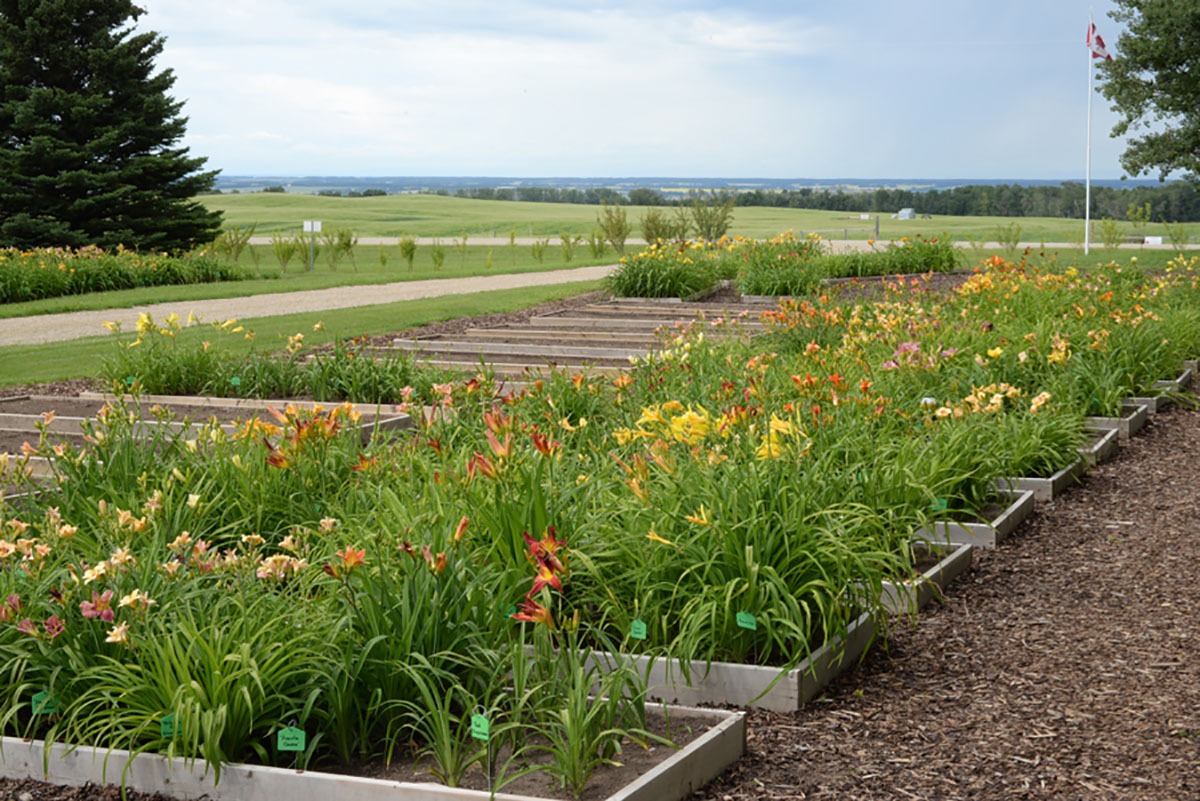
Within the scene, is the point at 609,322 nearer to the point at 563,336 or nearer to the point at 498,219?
the point at 563,336

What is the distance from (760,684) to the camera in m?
3.49

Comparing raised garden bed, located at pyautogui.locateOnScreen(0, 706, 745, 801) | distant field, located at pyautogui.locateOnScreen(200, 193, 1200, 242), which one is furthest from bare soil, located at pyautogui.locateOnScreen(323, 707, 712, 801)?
distant field, located at pyautogui.locateOnScreen(200, 193, 1200, 242)

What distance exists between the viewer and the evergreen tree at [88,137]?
22625 mm

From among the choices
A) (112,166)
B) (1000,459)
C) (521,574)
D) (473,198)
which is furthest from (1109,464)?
(473,198)

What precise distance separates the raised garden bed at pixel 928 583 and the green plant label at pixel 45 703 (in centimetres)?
269

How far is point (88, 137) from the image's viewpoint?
24.0 metres

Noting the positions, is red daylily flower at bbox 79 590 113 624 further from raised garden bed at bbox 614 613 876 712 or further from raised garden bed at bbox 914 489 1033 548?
raised garden bed at bbox 914 489 1033 548

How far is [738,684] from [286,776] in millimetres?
1429

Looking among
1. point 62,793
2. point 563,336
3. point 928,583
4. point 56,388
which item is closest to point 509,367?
point 563,336

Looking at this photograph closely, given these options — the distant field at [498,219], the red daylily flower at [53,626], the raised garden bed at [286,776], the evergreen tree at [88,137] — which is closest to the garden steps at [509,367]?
the red daylily flower at [53,626]

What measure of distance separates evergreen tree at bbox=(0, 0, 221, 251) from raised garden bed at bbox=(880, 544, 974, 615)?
21.5 metres

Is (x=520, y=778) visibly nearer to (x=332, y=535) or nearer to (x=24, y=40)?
(x=332, y=535)

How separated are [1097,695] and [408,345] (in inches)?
322

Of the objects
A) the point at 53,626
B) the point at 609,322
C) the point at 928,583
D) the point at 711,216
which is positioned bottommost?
the point at 928,583
